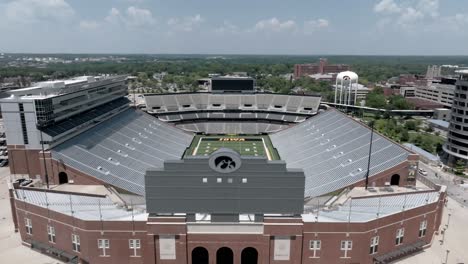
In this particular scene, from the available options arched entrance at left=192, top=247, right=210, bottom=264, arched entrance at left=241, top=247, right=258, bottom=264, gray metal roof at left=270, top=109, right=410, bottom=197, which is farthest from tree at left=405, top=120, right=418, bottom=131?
arched entrance at left=192, top=247, right=210, bottom=264

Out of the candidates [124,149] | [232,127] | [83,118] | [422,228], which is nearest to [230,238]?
[422,228]

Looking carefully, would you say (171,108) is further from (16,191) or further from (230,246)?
(230,246)

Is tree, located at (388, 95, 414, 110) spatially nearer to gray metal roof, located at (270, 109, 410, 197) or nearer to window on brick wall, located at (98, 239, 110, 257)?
gray metal roof, located at (270, 109, 410, 197)

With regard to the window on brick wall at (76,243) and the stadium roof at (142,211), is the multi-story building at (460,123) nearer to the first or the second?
the stadium roof at (142,211)

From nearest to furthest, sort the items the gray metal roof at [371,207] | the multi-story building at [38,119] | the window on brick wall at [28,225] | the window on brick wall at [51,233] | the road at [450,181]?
1. the gray metal roof at [371,207]
2. the window on brick wall at [51,233]
3. the window on brick wall at [28,225]
4. the multi-story building at [38,119]
5. the road at [450,181]

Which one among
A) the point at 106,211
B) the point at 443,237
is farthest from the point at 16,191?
the point at 443,237

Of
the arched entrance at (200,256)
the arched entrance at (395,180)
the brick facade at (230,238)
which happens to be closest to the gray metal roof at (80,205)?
the brick facade at (230,238)
